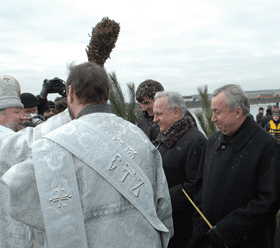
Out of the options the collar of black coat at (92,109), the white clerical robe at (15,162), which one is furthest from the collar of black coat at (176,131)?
the collar of black coat at (92,109)

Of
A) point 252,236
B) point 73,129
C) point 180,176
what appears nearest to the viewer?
point 73,129

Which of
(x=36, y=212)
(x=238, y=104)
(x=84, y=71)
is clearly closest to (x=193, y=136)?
(x=238, y=104)

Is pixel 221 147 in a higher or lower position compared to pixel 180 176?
higher

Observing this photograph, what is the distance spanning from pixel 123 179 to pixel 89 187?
189mm

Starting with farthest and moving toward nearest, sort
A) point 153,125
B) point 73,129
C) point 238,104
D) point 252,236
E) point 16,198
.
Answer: point 153,125, point 238,104, point 252,236, point 73,129, point 16,198

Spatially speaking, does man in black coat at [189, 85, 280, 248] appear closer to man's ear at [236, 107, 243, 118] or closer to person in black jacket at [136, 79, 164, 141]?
man's ear at [236, 107, 243, 118]

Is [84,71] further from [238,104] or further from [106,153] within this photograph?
[238,104]

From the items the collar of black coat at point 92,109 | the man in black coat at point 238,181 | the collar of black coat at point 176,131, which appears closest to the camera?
the collar of black coat at point 92,109

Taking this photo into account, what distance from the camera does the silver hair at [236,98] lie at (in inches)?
90.7

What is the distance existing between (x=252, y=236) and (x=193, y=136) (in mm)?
994

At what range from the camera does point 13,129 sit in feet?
7.65

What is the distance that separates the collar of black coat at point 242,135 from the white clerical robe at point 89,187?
0.94 m

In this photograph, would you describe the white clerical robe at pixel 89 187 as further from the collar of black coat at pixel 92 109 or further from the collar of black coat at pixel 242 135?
the collar of black coat at pixel 242 135

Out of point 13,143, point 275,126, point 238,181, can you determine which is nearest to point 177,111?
point 238,181
